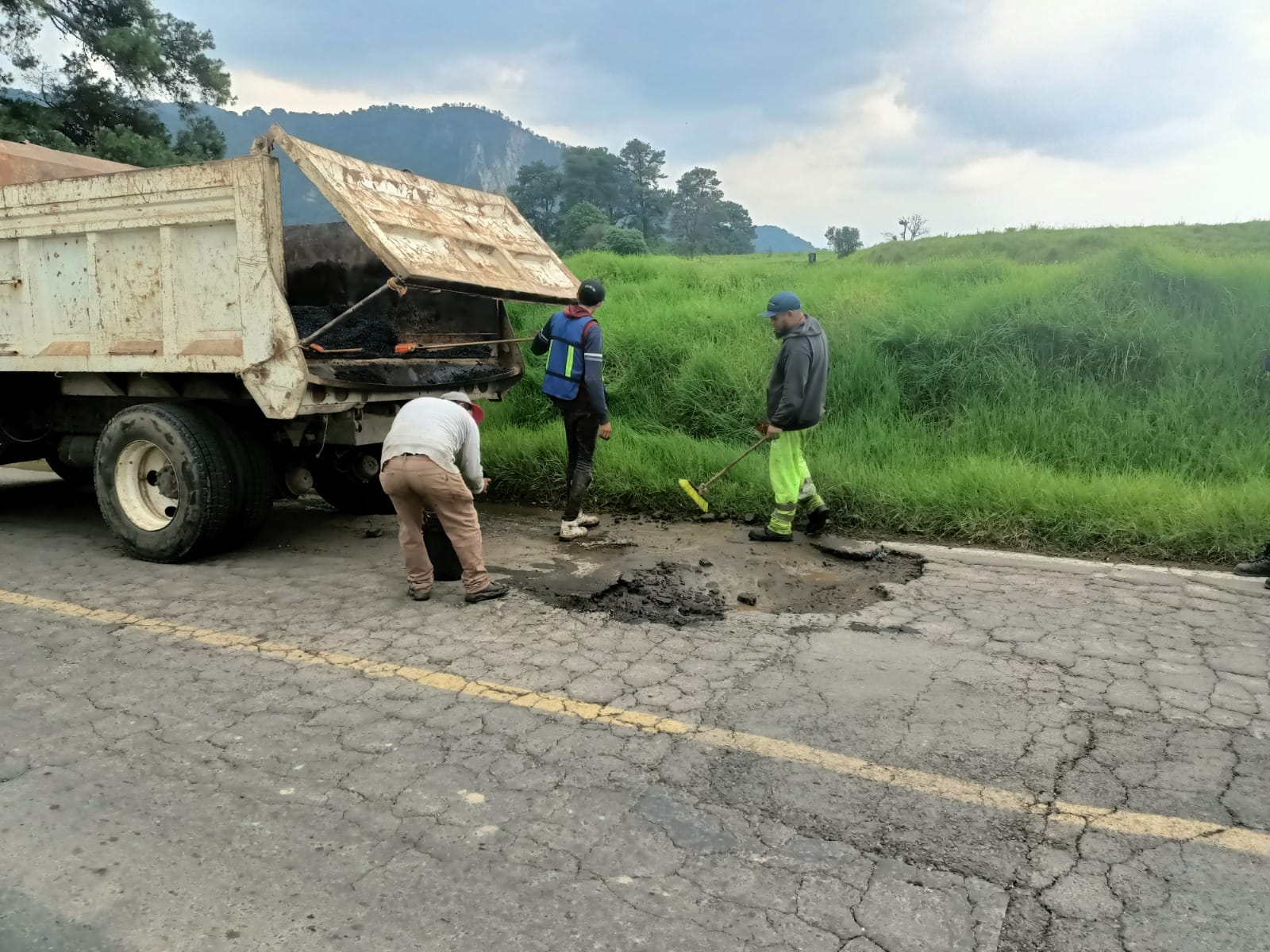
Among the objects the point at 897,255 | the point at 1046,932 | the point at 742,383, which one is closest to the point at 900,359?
the point at 742,383

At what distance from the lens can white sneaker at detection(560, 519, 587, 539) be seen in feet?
19.1

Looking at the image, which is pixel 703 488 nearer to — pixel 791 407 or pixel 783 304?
pixel 791 407

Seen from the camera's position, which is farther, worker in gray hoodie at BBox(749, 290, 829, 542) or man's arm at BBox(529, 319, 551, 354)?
man's arm at BBox(529, 319, 551, 354)

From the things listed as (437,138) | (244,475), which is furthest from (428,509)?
(437,138)

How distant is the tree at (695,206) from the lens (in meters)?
57.2

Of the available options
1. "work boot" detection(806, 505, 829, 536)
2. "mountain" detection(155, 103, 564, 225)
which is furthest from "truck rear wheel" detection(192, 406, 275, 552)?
"mountain" detection(155, 103, 564, 225)

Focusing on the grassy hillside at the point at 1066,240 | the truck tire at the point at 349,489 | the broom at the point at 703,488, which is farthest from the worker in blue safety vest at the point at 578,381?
the grassy hillside at the point at 1066,240

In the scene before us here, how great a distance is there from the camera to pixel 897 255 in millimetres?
22531

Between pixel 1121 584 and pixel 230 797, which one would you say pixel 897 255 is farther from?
pixel 230 797

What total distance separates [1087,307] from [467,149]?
158836mm

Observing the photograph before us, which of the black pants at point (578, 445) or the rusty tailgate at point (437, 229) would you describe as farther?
the black pants at point (578, 445)

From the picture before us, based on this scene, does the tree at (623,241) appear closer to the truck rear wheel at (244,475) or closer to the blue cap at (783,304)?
the blue cap at (783,304)

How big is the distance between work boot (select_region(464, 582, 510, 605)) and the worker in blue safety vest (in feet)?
4.32

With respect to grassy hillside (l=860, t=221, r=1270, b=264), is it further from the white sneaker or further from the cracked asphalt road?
the cracked asphalt road
